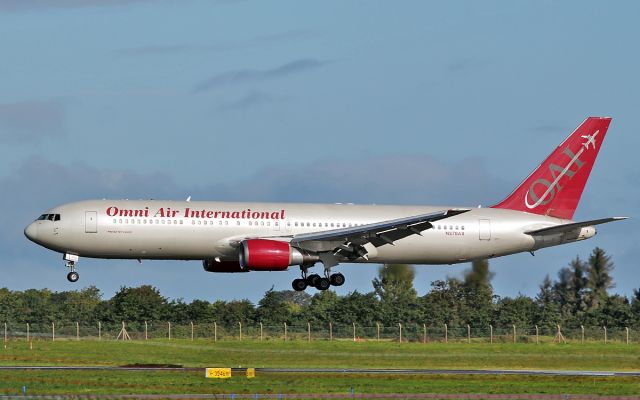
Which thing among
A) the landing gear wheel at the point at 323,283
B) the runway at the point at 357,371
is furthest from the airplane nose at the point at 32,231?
the landing gear wheel at the point at 323,283

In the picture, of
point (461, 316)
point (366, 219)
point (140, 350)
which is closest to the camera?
point (140, 350)

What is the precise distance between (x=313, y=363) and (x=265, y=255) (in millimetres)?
8273

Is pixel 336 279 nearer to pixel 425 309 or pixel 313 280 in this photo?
pixel 313 280

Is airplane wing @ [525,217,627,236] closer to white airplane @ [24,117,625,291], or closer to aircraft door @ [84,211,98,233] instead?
white airplane @ [24,117,625,291]

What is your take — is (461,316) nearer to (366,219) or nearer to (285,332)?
(285,332)

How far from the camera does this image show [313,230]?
67.5m

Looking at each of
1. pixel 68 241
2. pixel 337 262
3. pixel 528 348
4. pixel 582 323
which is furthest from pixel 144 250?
pixel 582 323

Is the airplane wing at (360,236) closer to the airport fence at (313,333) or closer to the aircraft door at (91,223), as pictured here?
the aircraft door at (91,223)

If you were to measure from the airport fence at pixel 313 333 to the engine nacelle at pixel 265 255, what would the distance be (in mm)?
11395

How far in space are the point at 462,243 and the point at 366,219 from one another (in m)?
5.67

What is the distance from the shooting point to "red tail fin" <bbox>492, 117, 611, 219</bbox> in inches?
2901

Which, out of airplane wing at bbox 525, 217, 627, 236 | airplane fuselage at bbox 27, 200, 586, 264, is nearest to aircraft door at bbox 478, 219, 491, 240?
airplane fuselage at bbox 27, 200, 586, 264

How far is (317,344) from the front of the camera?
71.0m

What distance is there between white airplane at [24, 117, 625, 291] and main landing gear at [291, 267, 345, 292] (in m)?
0.05
